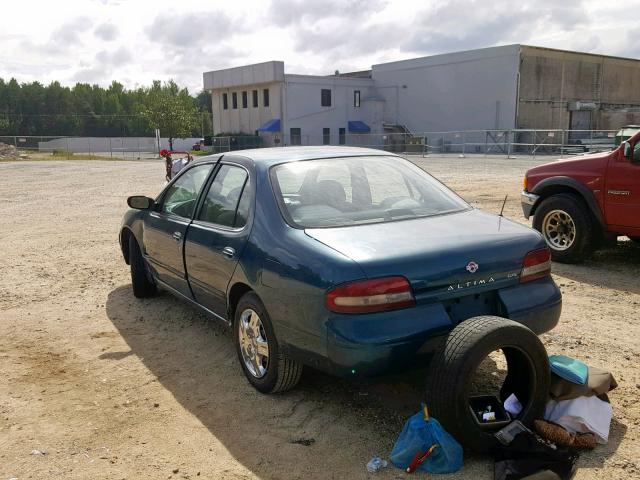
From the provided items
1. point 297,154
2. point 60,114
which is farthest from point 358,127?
point 60,114

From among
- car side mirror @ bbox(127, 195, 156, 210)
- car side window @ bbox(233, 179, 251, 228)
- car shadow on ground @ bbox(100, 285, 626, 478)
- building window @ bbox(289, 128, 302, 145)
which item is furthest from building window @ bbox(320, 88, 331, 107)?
car side window @ bbox(233, 179, 251, 228)

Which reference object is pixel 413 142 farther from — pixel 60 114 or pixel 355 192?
pixel 60 114

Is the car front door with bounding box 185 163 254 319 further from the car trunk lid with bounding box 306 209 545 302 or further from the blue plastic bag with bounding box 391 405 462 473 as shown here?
the blue plastic bag with bounding box 391 405 462 473

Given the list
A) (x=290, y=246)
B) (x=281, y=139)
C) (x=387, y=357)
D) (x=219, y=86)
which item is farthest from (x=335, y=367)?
(x=219, y=86)

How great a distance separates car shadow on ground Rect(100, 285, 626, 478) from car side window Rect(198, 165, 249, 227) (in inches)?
43.5

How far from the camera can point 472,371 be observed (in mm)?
3039

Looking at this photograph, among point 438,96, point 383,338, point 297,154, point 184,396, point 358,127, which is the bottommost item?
point 184,396

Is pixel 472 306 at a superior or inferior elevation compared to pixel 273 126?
inferior

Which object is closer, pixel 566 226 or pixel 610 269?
pixel 610 269

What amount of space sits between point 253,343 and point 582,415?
201 cm

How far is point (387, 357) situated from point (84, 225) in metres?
9.74

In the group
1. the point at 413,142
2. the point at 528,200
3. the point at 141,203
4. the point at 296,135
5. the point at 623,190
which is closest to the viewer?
the point at 141,203

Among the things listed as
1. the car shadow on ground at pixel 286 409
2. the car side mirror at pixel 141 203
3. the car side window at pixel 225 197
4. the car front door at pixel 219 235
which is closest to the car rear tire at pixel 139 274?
the car side mirror at pixel 141 203

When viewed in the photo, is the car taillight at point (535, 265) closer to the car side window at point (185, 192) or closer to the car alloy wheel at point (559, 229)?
the car side window at point (185, 192)
